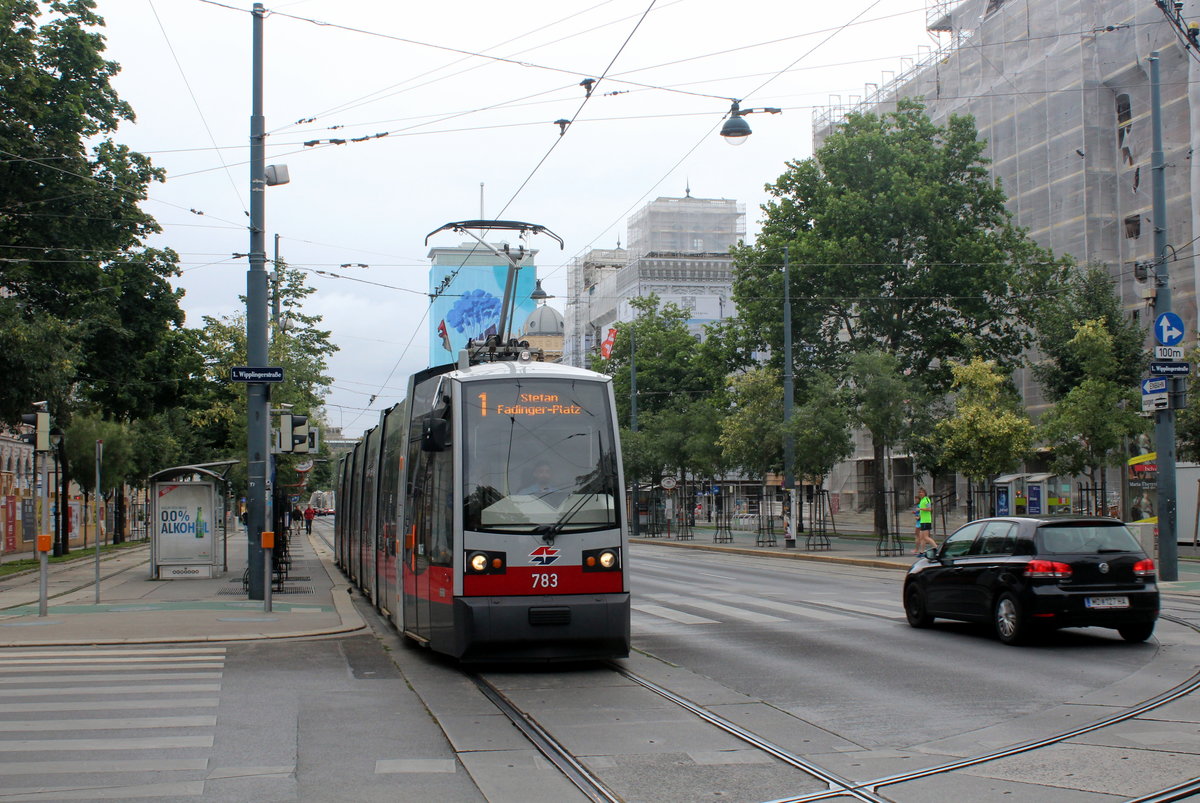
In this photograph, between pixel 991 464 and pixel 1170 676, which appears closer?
pixel 1170 676

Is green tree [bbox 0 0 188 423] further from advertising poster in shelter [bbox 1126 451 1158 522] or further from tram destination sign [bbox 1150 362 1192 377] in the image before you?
advertising poster in shelter [bbox 1126 451 1158 522]

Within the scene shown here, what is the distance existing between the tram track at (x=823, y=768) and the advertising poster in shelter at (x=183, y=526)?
17.2 metres

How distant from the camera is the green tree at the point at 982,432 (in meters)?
37.3

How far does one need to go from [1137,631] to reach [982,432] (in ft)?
78.8

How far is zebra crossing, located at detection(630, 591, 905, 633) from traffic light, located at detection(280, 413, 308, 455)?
19.1ft

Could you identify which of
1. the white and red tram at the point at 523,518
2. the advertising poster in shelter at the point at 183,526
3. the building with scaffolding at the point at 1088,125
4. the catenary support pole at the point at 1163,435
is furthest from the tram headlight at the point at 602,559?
the building with scaffolding at the point at 1088,125

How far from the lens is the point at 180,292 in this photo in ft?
112

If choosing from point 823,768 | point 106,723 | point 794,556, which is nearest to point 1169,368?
point 823,768

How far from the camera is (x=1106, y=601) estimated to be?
44.4ft

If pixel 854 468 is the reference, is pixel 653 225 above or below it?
above

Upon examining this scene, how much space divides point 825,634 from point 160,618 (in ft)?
30.9

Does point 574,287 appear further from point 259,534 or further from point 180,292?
point 259,534

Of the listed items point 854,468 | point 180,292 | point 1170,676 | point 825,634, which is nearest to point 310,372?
point 180,292

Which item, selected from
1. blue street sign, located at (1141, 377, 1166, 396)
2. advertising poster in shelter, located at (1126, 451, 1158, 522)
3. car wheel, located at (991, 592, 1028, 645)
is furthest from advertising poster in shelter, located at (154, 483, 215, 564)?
advertising poster in shelter, located at (1126, 451, 1158, 522)
